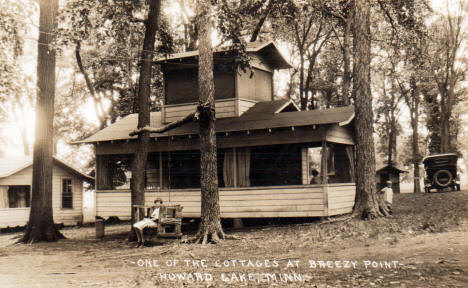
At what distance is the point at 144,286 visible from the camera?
794 centimetres

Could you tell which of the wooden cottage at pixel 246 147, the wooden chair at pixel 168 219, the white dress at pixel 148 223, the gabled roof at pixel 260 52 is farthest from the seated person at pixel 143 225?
the gabled roof at pixel 260 52

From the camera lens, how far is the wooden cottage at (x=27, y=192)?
2408cm

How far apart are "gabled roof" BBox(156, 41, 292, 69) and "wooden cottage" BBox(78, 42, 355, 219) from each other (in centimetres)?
5

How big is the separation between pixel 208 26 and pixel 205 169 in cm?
435

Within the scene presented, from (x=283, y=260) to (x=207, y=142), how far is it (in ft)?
16.7

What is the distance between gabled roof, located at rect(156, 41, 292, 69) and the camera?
64.6 ft

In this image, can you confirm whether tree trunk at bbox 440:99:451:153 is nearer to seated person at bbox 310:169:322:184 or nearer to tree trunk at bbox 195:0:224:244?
seated person at bbox 310:169:322:184

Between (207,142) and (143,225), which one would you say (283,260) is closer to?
(207,142)

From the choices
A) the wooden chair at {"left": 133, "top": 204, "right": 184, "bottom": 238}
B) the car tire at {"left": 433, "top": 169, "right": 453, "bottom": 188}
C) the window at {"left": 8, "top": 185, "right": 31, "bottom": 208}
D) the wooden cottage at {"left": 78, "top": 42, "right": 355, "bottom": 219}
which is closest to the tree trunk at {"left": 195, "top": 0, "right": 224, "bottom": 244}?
the wooden chair at {"left": 133, "top": 204, "right": 184, "bottom": 238}

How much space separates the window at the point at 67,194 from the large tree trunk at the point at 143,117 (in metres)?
13.5

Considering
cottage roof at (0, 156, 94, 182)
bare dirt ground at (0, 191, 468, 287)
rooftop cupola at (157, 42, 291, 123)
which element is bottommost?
bare dirt ground at (0, 191, 468, 287)

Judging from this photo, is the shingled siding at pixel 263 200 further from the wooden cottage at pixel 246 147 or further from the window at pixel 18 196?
the window at pixel 18 196

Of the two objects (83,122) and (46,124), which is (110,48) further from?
(46,124)

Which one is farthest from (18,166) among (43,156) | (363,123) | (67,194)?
(363,123)
